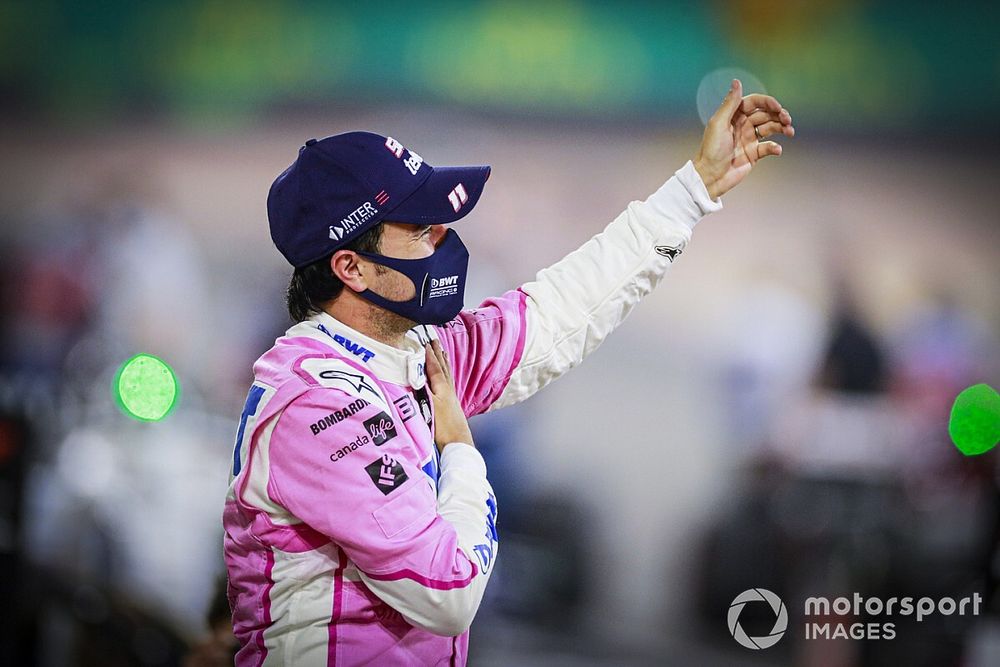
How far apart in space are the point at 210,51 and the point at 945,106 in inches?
132

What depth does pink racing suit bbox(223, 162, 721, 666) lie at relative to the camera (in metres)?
1.69

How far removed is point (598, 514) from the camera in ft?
16.9

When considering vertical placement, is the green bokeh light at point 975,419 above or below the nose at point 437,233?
below

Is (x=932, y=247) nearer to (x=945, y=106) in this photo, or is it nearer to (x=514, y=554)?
(x=945, y=106)

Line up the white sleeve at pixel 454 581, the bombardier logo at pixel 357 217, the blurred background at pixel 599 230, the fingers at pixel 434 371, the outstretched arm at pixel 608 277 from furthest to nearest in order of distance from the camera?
the blurred background at pixel 599 230 < the outstretched arm at pixel 608 277 < the fingers at pixel 434 371 < the bombardier logo at pixel 357 217 < the white sleeve at pixel 454 581

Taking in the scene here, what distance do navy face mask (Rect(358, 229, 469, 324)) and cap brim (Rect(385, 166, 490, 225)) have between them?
0.22 ft

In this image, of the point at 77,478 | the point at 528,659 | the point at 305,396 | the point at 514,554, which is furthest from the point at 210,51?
the point at 305,396

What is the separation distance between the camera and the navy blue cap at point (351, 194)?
1.86 metres

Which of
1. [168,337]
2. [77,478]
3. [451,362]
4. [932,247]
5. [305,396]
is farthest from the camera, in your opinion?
[932,247]

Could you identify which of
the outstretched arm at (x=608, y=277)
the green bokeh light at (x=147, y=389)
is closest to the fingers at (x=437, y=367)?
the outstretched arm at (x=608, y=277)

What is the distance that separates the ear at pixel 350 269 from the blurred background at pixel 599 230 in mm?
2931

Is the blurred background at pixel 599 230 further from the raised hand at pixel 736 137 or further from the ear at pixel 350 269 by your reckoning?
the ear at pixel 350 269

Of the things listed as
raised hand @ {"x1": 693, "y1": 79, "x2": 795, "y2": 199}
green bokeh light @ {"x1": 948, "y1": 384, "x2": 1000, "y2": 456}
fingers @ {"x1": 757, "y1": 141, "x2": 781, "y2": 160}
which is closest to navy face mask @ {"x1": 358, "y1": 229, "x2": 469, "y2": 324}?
raised hand @ {"x1": 693, "y1": 79, "x2": 795, "y2": 199}

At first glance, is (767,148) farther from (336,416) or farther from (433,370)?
(336,416)
